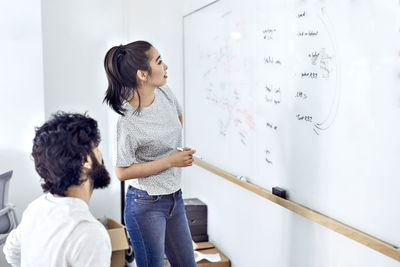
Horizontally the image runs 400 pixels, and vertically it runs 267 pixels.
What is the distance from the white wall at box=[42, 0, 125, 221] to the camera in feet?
10.9

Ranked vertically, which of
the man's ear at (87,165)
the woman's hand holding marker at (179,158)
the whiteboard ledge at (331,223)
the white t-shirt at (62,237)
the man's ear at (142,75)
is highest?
the man's ear at (142,75)

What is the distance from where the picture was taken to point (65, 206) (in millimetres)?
1045

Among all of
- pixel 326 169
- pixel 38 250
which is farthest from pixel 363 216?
pixel 38 250

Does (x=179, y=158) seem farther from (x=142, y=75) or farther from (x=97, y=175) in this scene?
(x=97, y=175)

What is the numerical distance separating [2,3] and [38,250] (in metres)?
2.66

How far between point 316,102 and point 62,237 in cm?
109

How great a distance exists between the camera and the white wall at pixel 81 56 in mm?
3312

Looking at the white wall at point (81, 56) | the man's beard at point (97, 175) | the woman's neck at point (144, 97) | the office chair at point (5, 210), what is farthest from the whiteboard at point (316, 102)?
the office chair at point (5, 210)

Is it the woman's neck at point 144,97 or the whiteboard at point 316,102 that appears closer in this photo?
the whiteboard at point 316,102

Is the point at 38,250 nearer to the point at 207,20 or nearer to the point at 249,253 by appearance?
the point at 249,253

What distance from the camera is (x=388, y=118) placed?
1.31m

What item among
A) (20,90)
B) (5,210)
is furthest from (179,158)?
(20,90)

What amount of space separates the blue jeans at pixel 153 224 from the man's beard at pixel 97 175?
0.54 metres

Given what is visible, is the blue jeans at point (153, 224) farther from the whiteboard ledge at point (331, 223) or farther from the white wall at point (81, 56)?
the white wall at point (81, 56)
